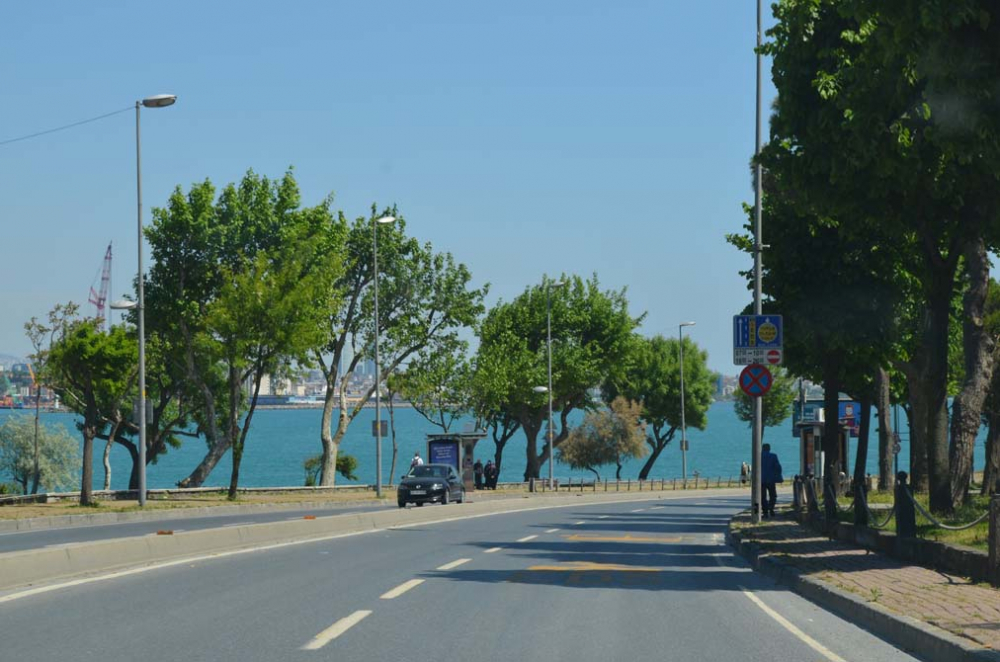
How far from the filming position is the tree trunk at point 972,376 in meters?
25.9

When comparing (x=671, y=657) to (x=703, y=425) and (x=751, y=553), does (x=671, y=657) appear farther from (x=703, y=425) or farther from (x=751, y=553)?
(x=703, y=425)

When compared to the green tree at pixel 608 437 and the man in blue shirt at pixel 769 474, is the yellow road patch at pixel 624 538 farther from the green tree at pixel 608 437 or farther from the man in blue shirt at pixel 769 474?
the green tree at pixel 608 437

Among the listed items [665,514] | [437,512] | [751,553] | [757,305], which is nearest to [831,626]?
[751,553]

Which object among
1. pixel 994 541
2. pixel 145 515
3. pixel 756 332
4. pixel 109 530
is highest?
pixel 756 332

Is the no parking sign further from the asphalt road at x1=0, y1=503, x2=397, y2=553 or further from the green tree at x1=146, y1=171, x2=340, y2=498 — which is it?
the green tree at x1=146, y1=171, x2=340, y2=498

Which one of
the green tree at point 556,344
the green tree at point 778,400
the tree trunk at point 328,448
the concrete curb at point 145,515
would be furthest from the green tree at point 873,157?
the green tree at point 778,400

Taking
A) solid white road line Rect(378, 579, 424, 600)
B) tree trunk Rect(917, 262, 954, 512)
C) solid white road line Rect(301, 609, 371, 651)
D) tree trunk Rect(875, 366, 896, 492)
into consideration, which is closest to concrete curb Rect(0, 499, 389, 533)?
solid white road line Rect(378, 579, 424, 600)

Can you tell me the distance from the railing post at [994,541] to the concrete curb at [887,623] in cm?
166

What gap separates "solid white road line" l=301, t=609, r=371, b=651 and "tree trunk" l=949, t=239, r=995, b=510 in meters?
16.3

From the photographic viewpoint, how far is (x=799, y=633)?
460 inches

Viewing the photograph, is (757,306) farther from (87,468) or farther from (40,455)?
(40,455)

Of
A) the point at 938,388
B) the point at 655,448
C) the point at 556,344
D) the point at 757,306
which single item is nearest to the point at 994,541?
the point at 938,388

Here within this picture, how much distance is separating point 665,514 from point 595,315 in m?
41.7

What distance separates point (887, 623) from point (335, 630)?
489 cm
